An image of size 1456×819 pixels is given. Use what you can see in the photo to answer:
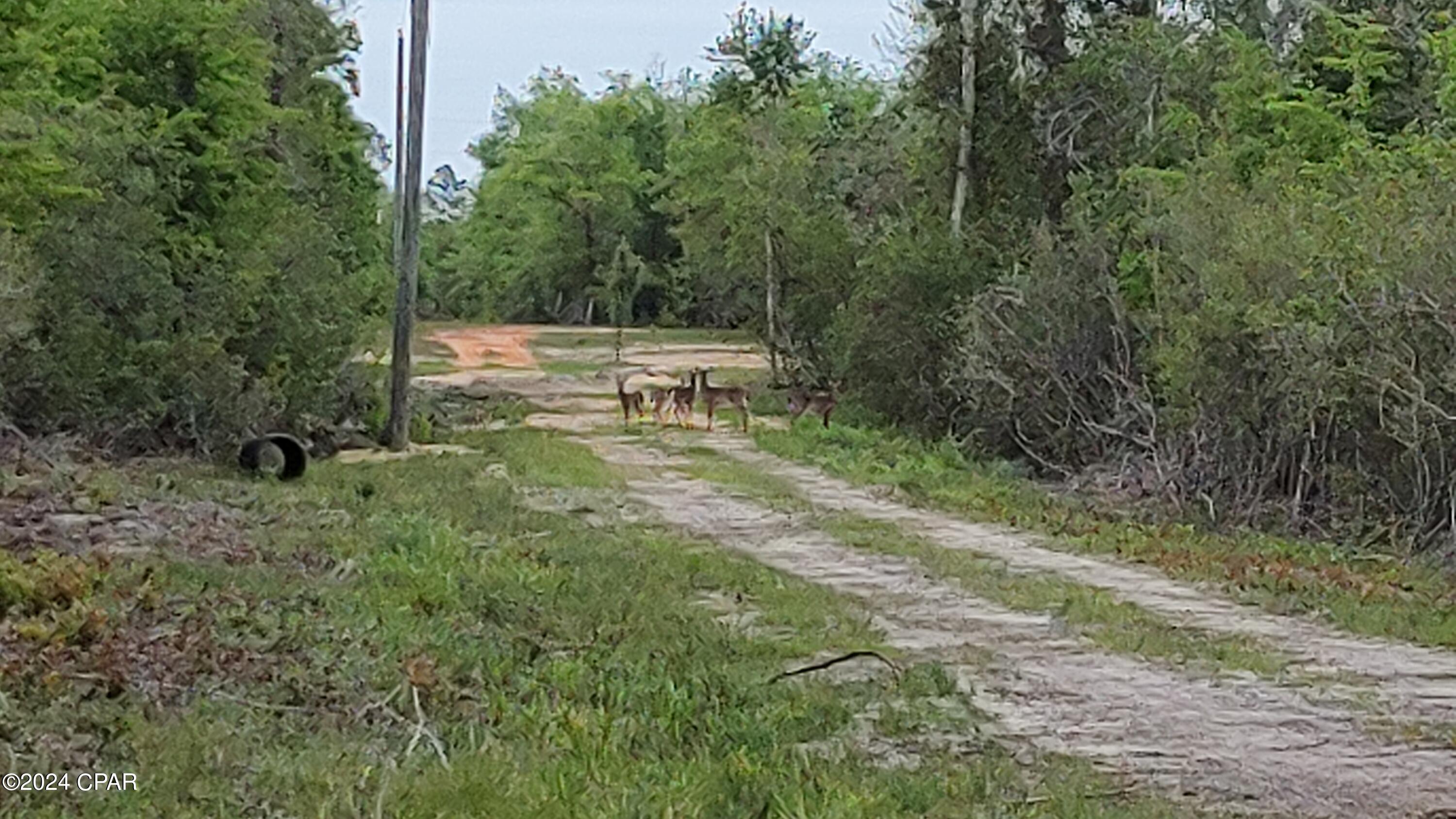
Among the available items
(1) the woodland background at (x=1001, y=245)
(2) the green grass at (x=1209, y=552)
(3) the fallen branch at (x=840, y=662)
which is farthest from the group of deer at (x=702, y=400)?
(3) the fallen branch at (x=840, y=662)

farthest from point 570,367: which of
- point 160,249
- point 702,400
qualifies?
point 160,249

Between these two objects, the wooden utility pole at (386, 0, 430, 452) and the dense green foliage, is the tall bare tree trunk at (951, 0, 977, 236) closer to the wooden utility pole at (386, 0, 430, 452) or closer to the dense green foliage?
the wooden utility pole at (386, 0, 430, 452)

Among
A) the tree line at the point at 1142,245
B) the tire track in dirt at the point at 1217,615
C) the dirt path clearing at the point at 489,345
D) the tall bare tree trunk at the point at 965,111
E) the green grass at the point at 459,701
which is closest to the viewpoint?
the green grass at the point at 459,701

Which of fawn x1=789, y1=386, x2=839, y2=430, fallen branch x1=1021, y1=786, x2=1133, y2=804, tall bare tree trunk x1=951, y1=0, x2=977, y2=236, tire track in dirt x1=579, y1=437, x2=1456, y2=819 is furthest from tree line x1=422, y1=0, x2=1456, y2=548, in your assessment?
fallen branch x1=1021, y1=786, x2=1133, y2=804

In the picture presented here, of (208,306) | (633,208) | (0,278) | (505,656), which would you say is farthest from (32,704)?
(633,208)

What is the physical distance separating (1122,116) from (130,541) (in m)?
15.2

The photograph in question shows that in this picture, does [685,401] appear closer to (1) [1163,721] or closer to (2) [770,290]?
(2) [770,290]

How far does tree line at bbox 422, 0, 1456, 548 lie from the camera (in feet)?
45.9

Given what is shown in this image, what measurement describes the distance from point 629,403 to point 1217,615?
674 inches

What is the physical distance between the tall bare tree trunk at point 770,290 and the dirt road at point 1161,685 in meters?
14.4

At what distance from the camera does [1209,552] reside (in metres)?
13.4

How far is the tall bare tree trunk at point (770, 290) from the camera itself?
29.6m

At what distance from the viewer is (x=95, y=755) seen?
18.5 ft

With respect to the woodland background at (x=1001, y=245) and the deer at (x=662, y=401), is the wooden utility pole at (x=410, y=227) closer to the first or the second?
the woodland background at (x=1001, y=245)
